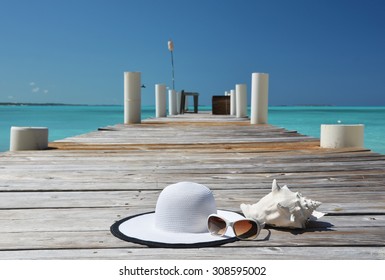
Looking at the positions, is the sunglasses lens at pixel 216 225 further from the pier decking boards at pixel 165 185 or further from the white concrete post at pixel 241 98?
the white concrete post at pixel 241 98

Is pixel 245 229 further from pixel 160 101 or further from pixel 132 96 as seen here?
pixel 160 101

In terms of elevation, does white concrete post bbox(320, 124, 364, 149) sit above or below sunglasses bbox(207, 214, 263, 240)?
above

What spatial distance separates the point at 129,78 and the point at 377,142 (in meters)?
18.4

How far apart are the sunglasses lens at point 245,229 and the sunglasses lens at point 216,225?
0.07m

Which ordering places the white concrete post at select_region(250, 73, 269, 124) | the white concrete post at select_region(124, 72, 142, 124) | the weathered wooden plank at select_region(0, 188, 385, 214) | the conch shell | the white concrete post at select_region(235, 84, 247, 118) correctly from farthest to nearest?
the white concrete post at select_region(235, 84, 247, 118) < the white concrete post at select_region(124, 72, 142, 124) < the white concrete post at select_region(250, 73, 269, 124) < the weathered wooden plank at select_region(0, 188, 385, 214) < the conch shell

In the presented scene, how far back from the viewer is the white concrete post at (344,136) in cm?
532

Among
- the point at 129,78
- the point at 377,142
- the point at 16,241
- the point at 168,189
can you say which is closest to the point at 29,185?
the point at 16,241

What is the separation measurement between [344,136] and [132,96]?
6.54 m

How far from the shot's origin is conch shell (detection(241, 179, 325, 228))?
214 cm

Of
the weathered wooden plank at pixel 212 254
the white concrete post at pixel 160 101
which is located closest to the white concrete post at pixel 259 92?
the white concrete post at pixel 160 101

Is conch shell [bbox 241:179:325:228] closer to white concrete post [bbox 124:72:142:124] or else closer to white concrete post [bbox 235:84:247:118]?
white concrete post [bbox 124:72:142:124]

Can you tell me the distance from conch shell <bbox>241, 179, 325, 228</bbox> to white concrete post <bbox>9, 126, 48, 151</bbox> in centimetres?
385

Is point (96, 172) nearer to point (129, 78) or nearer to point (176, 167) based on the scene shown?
point (176, 167)

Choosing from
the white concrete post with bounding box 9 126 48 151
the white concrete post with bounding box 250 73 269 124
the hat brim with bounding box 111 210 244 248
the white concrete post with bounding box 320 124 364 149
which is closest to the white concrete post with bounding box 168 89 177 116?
the white concrete post with bounding box 250 73 269 124
